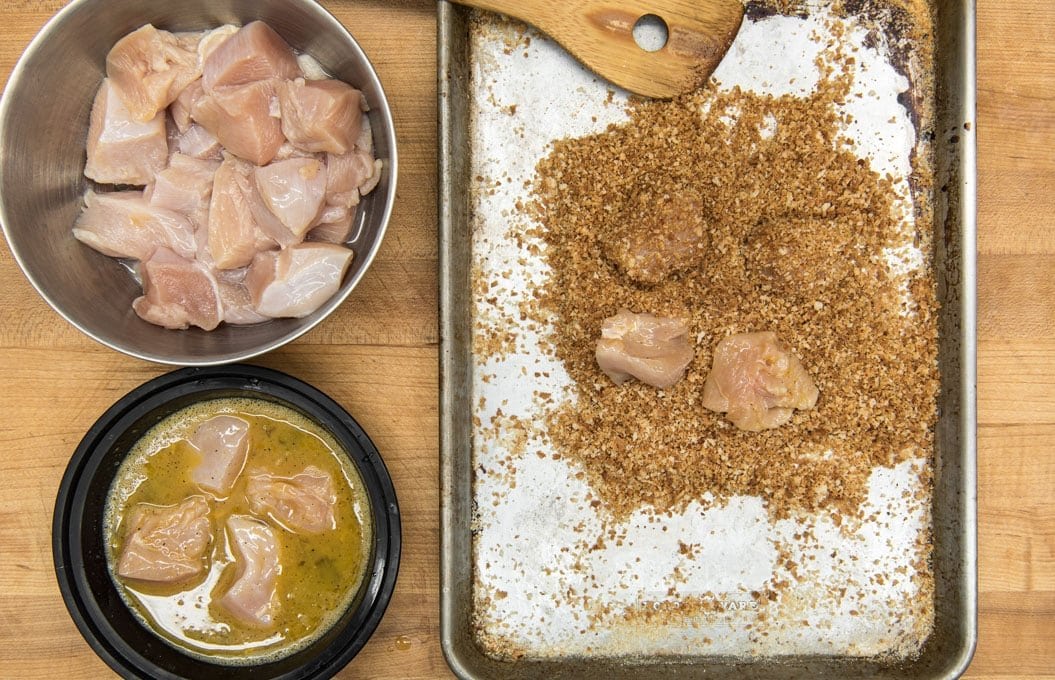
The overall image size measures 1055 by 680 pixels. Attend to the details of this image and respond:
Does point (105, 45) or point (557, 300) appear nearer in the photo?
point (105, 45)

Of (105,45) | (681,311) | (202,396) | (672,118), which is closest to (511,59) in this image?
(672,118)

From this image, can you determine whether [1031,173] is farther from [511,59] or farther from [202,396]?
[202,396]

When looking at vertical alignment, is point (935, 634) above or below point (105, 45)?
below

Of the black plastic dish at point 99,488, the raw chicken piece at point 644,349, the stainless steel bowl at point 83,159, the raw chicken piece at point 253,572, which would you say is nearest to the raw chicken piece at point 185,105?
the stainless steel bowl at point 83,159

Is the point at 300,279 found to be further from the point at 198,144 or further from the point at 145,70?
the point at 145,70

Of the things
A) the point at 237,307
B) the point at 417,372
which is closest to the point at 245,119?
the point at 237,307

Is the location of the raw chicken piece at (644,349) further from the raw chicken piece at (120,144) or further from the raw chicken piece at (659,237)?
A: the raw chicken piece at (120,144)
